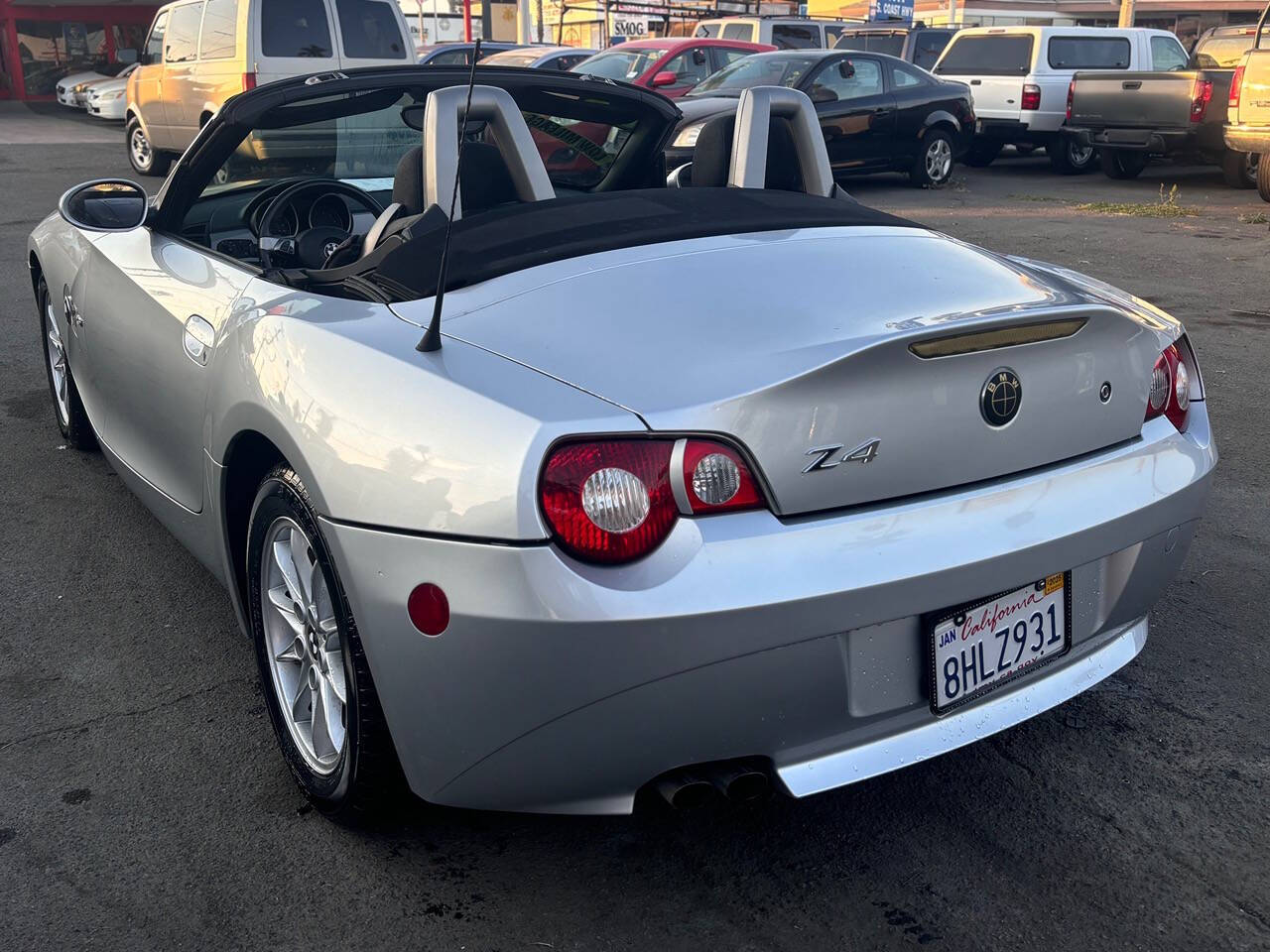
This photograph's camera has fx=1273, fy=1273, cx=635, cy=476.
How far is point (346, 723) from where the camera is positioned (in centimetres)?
243

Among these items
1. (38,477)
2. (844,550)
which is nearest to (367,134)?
(38,477)

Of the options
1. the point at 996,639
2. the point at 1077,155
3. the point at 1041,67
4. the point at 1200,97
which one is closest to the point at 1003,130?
the point at 1041,67

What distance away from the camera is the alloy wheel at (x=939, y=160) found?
14516 millimetres

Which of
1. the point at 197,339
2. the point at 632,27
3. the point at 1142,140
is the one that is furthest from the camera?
the point at 632,27

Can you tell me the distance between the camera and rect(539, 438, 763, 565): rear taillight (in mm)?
2037

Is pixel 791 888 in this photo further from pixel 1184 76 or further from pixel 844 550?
pixel 1184 76

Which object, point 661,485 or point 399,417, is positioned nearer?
point 661,485

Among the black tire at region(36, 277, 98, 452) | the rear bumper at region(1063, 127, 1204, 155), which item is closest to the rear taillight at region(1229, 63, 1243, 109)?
the rear bumper at region(1063, 127, 1204, 155)

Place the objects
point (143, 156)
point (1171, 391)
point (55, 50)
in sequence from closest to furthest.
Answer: point (1171, 391) < point (143, 156) < point (55, 50)

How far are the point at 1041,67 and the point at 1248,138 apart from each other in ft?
14.2

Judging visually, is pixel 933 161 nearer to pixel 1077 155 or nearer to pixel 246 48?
pixel 1077 155

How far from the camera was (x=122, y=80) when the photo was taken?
22984mm

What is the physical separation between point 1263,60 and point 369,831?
12142 mm

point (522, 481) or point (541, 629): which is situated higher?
point (522, 481)
